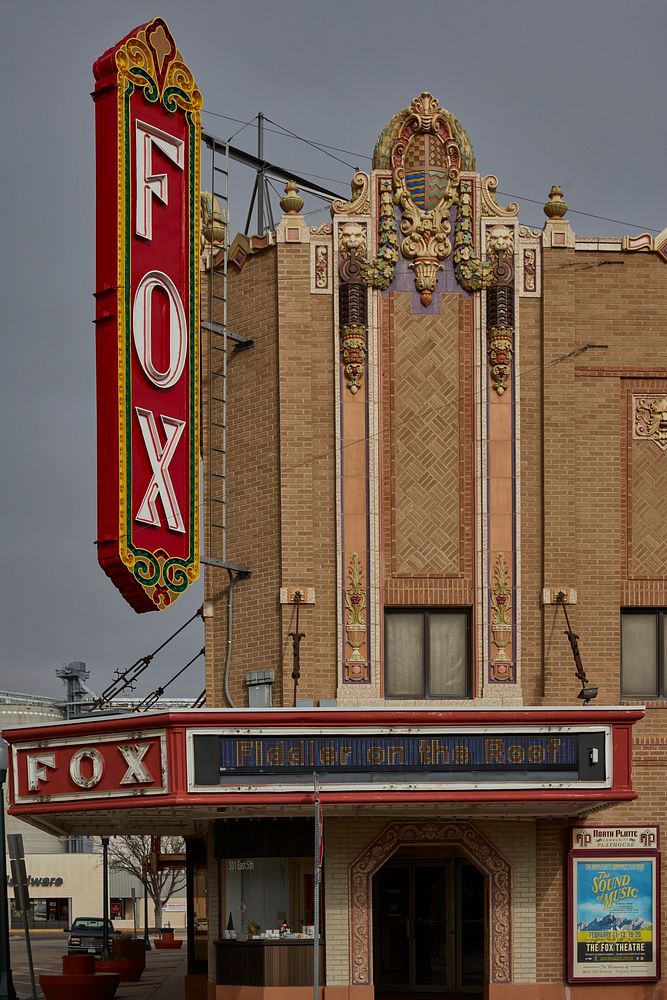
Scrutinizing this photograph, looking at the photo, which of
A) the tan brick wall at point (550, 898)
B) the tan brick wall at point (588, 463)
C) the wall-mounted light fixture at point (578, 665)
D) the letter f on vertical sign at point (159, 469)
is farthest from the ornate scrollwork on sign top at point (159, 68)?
the tan brick wall at point (550, 898)

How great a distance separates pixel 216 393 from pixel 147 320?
13.4 ft

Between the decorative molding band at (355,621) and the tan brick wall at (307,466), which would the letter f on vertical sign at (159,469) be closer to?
the tan brick wall at (307,466)

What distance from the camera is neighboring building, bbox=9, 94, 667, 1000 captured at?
2947 centimetres

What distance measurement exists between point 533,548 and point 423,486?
7.74 ft

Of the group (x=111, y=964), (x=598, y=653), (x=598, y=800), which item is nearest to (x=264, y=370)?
(x=598, y=653)

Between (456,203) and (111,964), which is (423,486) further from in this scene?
(111,964)

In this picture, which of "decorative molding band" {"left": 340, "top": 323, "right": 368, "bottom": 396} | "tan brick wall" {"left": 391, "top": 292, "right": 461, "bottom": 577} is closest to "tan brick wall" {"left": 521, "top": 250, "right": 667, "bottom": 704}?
"tan brick wall" {"left": 391, "top": 292, "right": 461, "bottom": 577}

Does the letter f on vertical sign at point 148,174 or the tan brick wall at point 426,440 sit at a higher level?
the letter f on vertical sign at point 148,174

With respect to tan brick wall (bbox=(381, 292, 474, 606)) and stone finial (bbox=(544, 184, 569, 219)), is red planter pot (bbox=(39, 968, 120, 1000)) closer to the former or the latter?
tan brick wall (bbox=(381, 292, 474, 606))

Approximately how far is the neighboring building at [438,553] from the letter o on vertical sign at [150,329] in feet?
8.91

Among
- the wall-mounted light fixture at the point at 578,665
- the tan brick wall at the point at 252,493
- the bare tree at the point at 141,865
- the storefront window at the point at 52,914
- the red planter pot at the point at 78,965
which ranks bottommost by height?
the storefront window at the point at 52,914

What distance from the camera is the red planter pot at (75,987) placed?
3403 cm

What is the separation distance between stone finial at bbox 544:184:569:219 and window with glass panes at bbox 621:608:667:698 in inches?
304

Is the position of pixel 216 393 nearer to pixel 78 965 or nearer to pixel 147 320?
pixel 147 320
